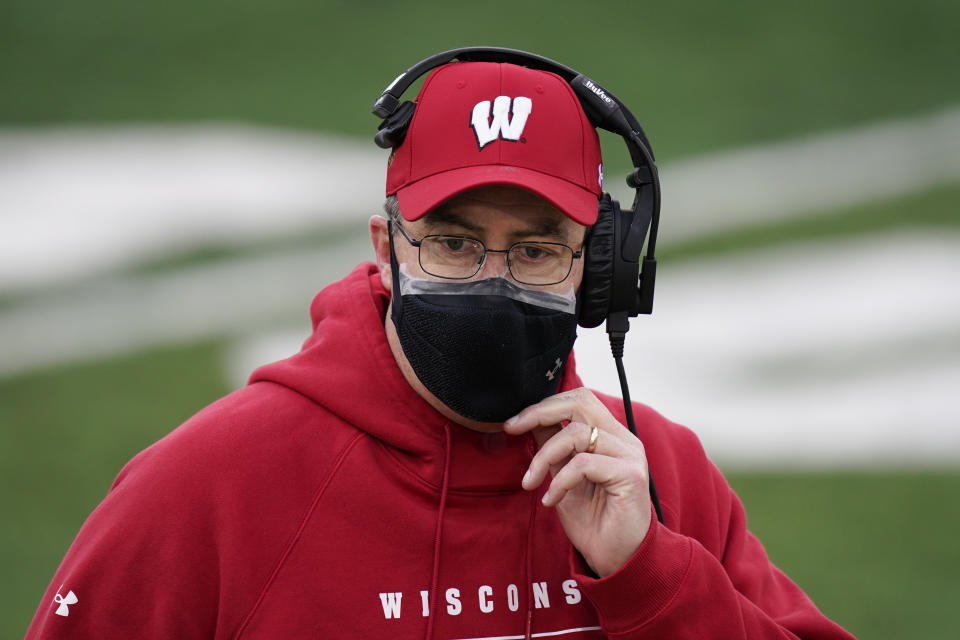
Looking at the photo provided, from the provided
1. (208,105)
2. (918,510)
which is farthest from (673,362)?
(208,105)

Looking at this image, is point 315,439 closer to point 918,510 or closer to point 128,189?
point 918,510

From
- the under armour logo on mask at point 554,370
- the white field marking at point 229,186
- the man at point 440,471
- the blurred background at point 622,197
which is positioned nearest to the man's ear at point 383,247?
the man at point 440,471

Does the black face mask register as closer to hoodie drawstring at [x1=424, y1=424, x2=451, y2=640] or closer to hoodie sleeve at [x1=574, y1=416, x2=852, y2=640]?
hoodie drawstring at [x1=424, y1=424, x2=451, y2=640]

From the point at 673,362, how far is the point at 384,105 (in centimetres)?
503

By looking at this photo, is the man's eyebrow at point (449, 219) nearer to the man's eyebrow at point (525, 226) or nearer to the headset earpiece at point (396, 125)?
Result: the man's eyebrow at point (525, 226)

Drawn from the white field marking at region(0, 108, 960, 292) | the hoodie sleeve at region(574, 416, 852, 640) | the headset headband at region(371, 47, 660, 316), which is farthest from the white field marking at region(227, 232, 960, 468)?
the headset headband at region(371, 47, 660, 316)

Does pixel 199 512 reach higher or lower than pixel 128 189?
lower

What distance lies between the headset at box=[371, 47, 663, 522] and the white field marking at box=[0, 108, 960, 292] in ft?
18.7

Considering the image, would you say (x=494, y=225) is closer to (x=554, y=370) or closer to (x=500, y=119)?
(x=500, y=119)

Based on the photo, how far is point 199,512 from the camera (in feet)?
6.62

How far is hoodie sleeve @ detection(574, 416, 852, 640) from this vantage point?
2.03 meters

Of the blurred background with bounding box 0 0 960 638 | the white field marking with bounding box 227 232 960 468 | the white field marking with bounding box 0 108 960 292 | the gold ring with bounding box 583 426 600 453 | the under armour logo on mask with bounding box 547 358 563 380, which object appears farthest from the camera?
the white field marking with bounding box 0 108 960 292

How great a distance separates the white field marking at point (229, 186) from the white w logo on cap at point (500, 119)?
19.2ft

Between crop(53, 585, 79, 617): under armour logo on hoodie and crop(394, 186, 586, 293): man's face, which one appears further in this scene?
crop(394, 186, 586, 293): man's face
